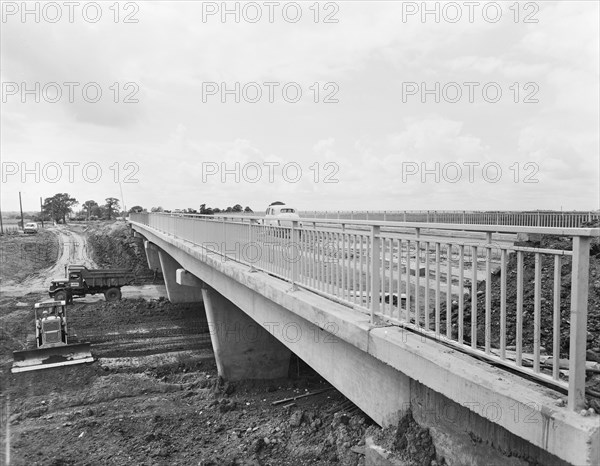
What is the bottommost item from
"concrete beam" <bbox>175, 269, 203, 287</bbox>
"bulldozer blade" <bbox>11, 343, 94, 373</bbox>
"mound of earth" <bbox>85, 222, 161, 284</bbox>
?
"bulldozer blade" <bbox>11, 343, 94, 373</bbox>

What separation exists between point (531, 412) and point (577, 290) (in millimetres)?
774

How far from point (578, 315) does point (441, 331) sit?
3.03 meters

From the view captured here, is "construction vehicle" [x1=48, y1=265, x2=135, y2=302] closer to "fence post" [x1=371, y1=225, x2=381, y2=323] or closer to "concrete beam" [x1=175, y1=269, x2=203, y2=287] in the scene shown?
"concrete beam" [x1=175, y1=269, x2=203, y2=287]

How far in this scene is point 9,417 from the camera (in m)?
11.4

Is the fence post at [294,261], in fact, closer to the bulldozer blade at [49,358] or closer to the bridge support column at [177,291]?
the bulldozer blade at [49,358]

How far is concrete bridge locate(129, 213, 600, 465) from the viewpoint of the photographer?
2.45 meters

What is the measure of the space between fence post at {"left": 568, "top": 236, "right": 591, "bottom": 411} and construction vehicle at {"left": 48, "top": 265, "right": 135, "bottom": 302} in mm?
24931

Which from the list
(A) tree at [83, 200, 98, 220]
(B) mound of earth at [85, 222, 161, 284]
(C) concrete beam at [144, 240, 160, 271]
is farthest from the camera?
(A) tree at [83, 200, 98, 220]

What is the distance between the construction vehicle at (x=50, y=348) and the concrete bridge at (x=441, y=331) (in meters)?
10.3

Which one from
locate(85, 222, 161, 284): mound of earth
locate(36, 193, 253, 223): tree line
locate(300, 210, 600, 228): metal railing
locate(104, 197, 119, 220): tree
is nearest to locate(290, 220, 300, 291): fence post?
locate(300, 210, 600, 228): metal railing

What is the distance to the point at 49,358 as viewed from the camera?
48.9 feet

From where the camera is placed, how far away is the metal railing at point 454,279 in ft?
8.22

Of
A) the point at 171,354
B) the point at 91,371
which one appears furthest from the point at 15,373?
the point at 171,354

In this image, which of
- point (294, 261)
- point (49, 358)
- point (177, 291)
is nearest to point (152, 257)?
point (177, 291)
